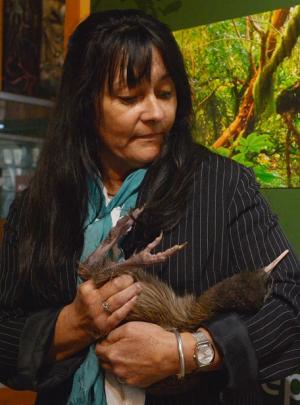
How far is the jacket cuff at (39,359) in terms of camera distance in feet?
4.46

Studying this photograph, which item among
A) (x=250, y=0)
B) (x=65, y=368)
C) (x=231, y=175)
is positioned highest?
(x=250, y=0)

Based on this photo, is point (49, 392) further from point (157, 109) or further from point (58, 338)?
point (157, 109)

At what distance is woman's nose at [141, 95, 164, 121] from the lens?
1.39 m

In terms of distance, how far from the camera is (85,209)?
1.49m

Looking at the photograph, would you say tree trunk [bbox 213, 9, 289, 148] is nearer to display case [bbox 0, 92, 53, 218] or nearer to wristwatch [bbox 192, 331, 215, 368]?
wristwatch [bbox 192, 331, 215, 368]

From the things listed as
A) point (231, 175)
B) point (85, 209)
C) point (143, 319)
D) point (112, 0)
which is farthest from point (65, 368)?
Result: point (112, 0)

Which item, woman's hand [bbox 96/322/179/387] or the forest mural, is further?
the forest mural

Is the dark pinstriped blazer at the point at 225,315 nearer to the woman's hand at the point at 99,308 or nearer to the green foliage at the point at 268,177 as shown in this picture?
the woman's hand at the point at 99,308

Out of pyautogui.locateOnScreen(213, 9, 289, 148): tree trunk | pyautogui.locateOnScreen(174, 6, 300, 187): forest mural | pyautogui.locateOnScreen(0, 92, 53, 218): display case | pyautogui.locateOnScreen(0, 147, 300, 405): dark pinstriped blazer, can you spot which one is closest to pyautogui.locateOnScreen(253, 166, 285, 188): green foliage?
pyautogui.locateOnScreen(174, 6, 300, 187): forest mural

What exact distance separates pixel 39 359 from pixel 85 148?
0.55m

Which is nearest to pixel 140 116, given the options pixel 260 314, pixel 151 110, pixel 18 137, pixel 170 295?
pixel 151 110

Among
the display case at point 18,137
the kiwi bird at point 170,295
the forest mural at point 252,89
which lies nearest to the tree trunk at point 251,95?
the forest mural at point 252,89

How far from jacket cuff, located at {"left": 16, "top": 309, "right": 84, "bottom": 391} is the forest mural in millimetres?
677

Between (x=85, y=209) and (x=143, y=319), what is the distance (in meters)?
0.34
